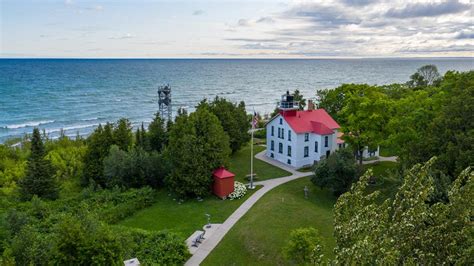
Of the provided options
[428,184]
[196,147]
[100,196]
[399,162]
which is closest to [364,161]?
[399,162]

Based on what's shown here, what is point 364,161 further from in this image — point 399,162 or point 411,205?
point 411,205

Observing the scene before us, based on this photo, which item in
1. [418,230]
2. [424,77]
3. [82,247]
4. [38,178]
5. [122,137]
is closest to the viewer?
[418,230]

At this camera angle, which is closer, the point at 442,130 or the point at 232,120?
the point at 442,130

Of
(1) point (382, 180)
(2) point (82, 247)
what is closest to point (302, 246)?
(2) point (82, 247)

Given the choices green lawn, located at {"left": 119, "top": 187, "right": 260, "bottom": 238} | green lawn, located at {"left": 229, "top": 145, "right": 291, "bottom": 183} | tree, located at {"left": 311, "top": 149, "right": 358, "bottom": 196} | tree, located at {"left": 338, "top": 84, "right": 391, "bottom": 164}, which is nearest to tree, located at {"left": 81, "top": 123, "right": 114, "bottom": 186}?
green lawn, located at {"left": 119, "top": 187, "right": 260, "bottom": 238}

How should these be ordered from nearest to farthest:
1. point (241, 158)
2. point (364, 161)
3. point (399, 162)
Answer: point (399, 162)
point (364, 161)
point (241, 158)

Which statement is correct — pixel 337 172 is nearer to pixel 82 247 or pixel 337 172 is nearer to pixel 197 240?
pixel 197 240
